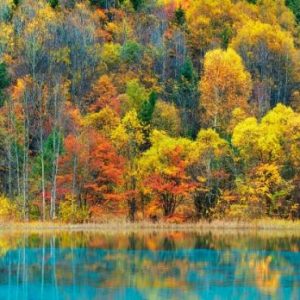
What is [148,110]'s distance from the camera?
69.0 m

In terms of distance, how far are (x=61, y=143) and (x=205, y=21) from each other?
44.0 m

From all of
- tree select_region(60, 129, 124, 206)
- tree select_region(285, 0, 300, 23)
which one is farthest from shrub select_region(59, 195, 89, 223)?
tree select_region(285, 0, 300, 23)

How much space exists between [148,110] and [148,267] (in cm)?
4064

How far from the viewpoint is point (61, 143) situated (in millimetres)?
57062

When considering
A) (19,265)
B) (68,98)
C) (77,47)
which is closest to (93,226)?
(19,265)

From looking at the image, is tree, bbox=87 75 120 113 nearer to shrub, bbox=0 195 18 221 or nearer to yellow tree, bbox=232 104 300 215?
shrub, bbox=0 195 18 221

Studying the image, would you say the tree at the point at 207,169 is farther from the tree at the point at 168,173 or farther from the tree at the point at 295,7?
the tree at the point at 295,7

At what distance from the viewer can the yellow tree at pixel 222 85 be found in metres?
80.2

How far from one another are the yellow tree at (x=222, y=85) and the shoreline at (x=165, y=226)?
2661 cm

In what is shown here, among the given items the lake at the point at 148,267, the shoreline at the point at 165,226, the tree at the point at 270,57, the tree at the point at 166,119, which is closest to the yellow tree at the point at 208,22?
the tree at the point at 270,57

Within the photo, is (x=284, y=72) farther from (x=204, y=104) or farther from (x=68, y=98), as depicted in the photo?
(x=68, y=98)

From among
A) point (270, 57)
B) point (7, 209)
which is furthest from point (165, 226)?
point (270, 57)

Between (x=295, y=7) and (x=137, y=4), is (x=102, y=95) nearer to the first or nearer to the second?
(x=137, y=4)

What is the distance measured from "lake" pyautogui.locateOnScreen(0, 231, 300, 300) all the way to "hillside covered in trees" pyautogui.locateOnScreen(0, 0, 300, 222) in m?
10.5
